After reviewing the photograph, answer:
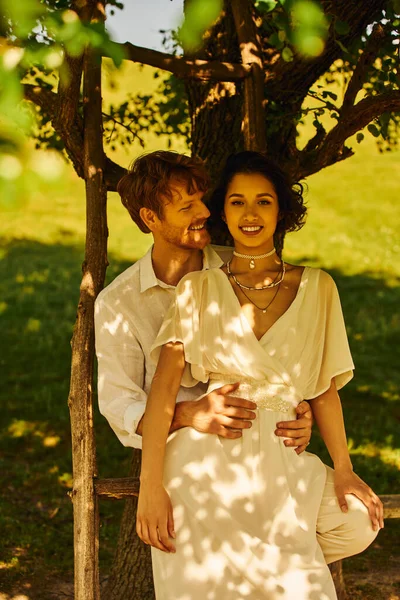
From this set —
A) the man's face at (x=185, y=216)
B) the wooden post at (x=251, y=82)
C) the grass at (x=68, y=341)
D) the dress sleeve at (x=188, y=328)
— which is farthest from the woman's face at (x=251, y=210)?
the grass at (x=68, y=341)

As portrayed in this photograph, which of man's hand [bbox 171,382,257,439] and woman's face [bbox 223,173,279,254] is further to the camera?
woman's face [bbox 223,173,279,254]

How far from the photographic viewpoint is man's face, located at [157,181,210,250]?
346 centimetres

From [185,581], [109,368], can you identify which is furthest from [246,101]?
[185,581]

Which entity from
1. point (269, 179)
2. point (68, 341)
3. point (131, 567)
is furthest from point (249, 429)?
point (68, 341)

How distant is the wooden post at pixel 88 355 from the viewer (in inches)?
136

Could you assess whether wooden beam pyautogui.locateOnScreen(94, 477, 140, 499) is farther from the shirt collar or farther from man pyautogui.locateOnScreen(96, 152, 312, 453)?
the shirt collar

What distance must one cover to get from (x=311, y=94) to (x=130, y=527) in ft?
8.17

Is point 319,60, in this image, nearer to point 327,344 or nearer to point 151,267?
point 151,267

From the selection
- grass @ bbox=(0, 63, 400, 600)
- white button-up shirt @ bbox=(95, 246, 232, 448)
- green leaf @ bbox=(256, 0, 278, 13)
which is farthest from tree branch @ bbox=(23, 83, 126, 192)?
grass @ bbox=(0, 63, 400, 600)

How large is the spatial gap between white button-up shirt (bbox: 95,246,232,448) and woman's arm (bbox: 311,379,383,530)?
518 millimetres

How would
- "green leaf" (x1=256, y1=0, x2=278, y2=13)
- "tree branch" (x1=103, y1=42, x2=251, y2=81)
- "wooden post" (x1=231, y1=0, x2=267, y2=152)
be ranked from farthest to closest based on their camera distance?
"green leaf" (x1=256, y1=0, x2=278, y2=13) < "wooden post" (x1=231, y1=0, x2=267, y2=152) < "tree branch" (x1=103, y1=42, x2=251, y2=81)

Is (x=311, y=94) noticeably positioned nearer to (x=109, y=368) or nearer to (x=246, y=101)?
(x=246, y=101)

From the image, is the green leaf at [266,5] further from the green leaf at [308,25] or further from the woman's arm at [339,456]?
the green leaf at [308,25]

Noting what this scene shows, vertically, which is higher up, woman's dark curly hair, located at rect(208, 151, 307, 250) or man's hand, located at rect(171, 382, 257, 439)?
woman's dark curly hair, located at rect(208, 151, 307, 250)
